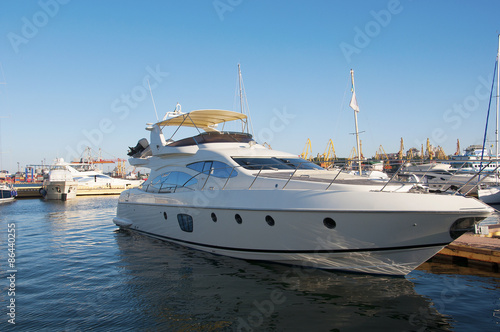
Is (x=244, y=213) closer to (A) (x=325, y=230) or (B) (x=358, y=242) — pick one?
(A) (x=325, y=230)

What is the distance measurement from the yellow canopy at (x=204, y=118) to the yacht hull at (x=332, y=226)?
3962 mm

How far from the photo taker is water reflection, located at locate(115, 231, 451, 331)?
5.16 meters

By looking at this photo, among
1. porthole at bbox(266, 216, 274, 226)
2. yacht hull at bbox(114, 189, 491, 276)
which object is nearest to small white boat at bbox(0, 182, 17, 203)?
yacht hull at bbox(114, 189, 491, 276)

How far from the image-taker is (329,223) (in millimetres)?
6238

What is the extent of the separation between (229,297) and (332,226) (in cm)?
230

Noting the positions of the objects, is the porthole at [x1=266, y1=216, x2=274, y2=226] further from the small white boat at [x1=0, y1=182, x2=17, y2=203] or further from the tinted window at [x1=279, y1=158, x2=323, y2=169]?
the small white boat at [x1=0, y1=182, x2=17, y2=203]

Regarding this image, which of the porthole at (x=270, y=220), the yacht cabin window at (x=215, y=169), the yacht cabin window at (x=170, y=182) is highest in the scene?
the yacht cabin window at (x=215, y=169)

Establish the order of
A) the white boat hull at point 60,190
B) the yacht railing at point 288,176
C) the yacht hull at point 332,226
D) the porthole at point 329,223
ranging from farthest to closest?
the white boat hull at point 60,190
the yacht railing at point 288,176
the porthole at point 329,223
the yacht hull at point 332,226

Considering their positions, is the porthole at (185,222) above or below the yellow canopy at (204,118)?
below

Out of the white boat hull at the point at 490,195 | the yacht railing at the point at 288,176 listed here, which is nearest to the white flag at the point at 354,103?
the white boat hull at the point at 490,195

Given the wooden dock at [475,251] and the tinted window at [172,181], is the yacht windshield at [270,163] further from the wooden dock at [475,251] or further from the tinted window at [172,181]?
the wooden dock at [475,251]

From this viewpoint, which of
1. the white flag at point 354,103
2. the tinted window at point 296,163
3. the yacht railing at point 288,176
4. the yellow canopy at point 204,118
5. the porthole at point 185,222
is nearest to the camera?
the yacht railing at point 288,176

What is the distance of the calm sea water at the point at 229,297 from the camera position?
5.19 metres

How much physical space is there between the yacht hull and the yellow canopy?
396 centimetres
